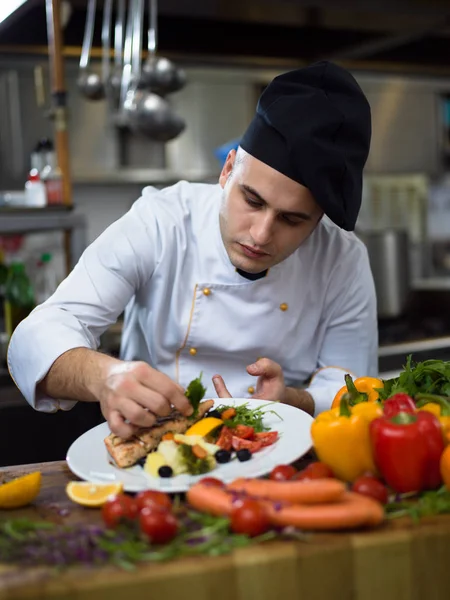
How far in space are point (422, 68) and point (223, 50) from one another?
8.77 ft

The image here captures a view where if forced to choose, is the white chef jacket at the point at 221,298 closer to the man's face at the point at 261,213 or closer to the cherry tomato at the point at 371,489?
the man's face at the point at 261,213

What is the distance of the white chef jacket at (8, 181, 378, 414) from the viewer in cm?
196

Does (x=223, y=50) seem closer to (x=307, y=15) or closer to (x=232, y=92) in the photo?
(x=307, y=15)

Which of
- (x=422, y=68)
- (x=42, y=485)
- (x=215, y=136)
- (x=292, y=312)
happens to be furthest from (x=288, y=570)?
(x=422, y=68)

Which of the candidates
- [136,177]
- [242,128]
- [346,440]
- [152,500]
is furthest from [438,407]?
[242,128]

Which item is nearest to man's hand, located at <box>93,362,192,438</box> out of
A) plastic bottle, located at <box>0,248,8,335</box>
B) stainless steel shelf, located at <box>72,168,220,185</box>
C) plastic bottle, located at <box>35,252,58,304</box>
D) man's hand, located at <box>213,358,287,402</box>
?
man's hand, located at <box>213,358,287,402</box>

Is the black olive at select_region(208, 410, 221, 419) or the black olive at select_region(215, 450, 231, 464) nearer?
the black olive at select_region(215, 450, 231, 464)

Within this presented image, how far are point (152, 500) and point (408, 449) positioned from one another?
378 mm

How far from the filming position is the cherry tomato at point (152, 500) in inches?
44.8

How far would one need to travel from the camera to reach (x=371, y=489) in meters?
1.19

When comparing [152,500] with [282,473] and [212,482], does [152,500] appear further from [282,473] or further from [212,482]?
[282,473]

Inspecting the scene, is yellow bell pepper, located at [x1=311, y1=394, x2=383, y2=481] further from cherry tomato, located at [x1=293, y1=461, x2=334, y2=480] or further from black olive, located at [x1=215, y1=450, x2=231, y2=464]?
black olive, located at [x1=215, y1=450, x2=231, y2=464]

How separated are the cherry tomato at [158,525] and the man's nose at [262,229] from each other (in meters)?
0.75

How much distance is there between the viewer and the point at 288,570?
1.05 meters
